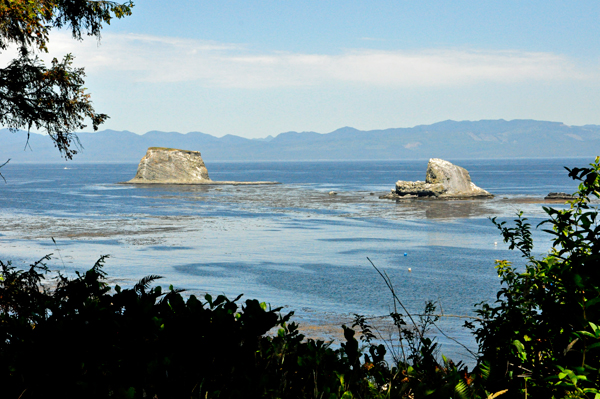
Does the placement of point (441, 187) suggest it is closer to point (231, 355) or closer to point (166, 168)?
point (166, 168)

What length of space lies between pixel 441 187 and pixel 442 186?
29cm

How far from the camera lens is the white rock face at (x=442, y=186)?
7525cm

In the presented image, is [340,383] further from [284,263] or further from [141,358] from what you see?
[284,263]

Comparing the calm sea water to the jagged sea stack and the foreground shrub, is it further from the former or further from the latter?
the jagged sea stack

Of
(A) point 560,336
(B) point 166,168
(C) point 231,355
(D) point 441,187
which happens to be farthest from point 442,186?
(C) point 231,355

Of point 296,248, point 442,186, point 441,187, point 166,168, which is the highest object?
point 166,168

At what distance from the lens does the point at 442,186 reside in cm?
7556

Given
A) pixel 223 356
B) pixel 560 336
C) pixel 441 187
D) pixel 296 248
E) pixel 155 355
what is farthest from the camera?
pixel 441 187

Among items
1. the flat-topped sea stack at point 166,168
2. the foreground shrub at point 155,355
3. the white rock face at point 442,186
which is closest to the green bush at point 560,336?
the foreground shrub at point 155,355

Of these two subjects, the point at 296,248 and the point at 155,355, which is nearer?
the point at 155,355

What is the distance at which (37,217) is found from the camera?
51.6 meters

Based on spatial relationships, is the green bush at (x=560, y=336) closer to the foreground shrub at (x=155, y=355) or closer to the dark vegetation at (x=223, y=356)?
the dark vegetation at (x=223, y=356)

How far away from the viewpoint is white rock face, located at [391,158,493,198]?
7525cm

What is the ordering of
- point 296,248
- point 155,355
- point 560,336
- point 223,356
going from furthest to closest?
point 296,248
point 560,336
point 223,356
point 155,355
